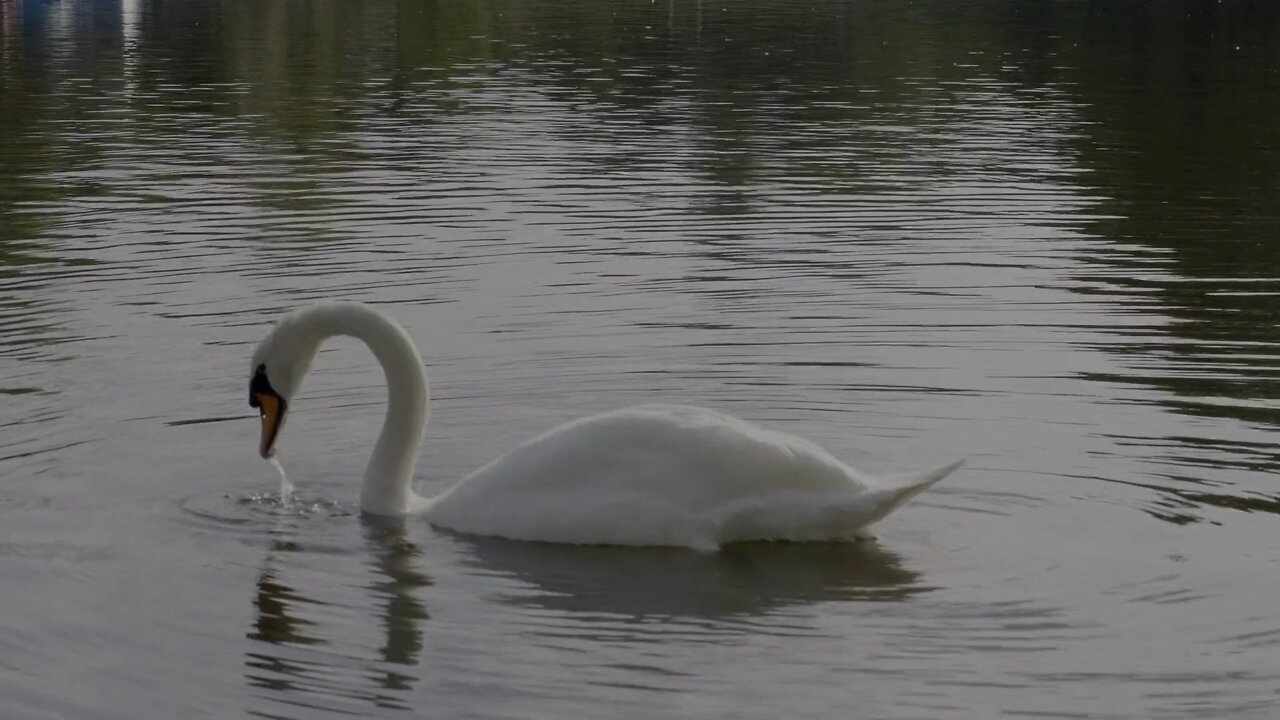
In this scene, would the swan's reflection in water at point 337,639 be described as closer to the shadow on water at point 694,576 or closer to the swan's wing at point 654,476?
the shadow on water at point 694,576

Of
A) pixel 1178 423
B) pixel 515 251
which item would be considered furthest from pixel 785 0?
pixel 1178 423

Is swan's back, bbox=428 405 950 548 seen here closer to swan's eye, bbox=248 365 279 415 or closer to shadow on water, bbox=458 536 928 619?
shadow on water, bbox=458 536 928 619

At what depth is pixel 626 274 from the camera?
59.3ft

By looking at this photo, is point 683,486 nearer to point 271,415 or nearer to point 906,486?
point 906,486

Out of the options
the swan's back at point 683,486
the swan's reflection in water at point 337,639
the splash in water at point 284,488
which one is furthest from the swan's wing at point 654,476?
the splash in water at point 284,488

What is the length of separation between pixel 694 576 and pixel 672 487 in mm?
466

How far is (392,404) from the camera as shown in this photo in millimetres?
10922

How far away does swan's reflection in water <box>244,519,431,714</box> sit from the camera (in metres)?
8.33

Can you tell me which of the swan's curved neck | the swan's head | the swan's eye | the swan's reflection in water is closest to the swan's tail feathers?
the swan's reflection in water

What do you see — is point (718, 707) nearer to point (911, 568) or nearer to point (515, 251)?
point (911, 568)

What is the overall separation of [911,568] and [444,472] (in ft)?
9.92

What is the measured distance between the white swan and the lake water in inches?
5.4

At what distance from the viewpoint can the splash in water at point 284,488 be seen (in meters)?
10.9

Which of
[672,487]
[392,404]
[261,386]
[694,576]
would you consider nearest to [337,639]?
[694,576]
